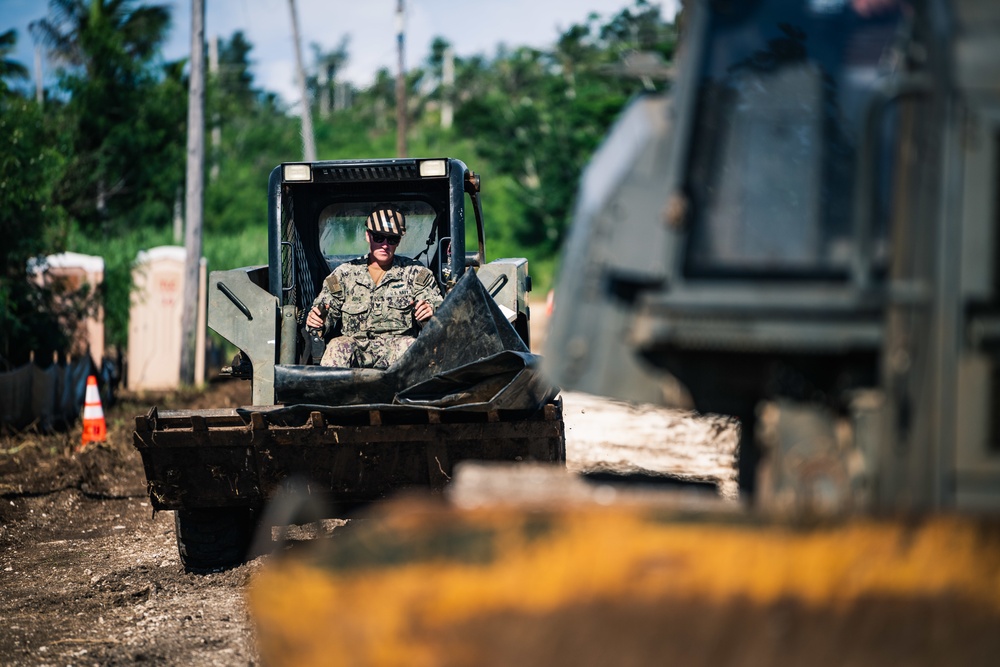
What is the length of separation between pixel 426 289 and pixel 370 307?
0.40 m

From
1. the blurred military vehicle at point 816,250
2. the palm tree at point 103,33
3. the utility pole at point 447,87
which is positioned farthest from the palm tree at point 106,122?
the utility pole at point 447,87

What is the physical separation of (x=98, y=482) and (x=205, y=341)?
798cm

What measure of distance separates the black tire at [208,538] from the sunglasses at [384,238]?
195 cm

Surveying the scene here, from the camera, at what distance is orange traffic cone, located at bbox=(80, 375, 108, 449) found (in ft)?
35.8

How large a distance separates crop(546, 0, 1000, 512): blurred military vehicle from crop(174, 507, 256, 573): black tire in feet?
12.7

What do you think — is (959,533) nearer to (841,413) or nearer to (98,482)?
(841,413)

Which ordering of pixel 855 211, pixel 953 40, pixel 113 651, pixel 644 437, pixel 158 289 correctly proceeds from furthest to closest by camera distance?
1. pixel 158 289
2. pixel 644 437
3. pixel 113 651
4. pixel 855 211
5. pixel 953 40

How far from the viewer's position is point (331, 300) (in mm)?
7344

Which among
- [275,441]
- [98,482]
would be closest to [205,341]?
[98,482]

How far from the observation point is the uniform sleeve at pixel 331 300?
734 cm

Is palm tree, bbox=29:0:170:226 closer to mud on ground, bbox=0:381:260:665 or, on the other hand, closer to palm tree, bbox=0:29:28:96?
palm tree, bbox=0:29:28:96

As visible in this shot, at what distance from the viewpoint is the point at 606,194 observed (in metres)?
3.20

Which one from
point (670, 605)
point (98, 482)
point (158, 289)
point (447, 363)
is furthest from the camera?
point (158, 289)

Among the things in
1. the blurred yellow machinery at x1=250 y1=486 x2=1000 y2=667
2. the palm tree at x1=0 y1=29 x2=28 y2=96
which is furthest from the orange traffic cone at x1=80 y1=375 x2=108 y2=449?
A: the palm tree at x1=0 y1=29 x2=28 y2=96
